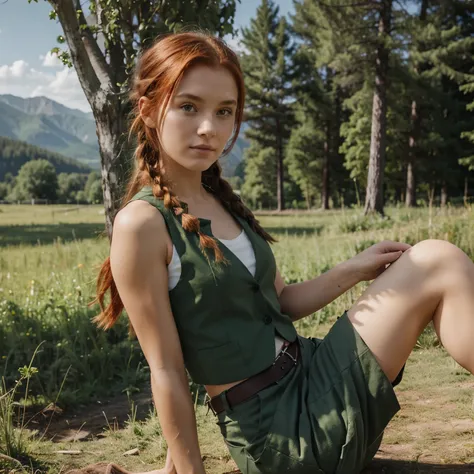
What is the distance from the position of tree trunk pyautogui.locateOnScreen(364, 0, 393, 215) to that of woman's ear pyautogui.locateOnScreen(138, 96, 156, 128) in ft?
43.3

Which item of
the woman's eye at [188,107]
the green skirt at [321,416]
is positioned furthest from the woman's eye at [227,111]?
the green skirt at [321,416]

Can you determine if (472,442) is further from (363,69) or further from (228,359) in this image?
(363,69)

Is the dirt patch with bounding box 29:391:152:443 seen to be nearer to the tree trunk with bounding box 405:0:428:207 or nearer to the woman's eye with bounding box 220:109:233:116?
the woman's eye with bounding box 220:109:233:116

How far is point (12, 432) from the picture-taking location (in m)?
2.28

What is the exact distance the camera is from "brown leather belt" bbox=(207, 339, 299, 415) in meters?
1.69

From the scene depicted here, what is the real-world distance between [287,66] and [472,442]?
102 feet

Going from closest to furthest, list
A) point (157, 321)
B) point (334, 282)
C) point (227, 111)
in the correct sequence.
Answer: point (157, 321) < point (227, 111) < point (334, 282)

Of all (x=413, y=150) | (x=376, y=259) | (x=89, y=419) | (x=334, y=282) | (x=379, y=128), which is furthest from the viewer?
(x=413, y=150)

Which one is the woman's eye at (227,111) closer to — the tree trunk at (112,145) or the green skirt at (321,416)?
the green skirt at (321,416)

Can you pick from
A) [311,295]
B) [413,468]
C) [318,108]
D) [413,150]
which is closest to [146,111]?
[311,295]

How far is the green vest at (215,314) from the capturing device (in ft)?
5.42

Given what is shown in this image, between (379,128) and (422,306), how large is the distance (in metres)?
14.8

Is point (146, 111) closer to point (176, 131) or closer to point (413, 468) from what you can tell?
point (176, 131)

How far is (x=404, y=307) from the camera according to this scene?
64.0 inches
